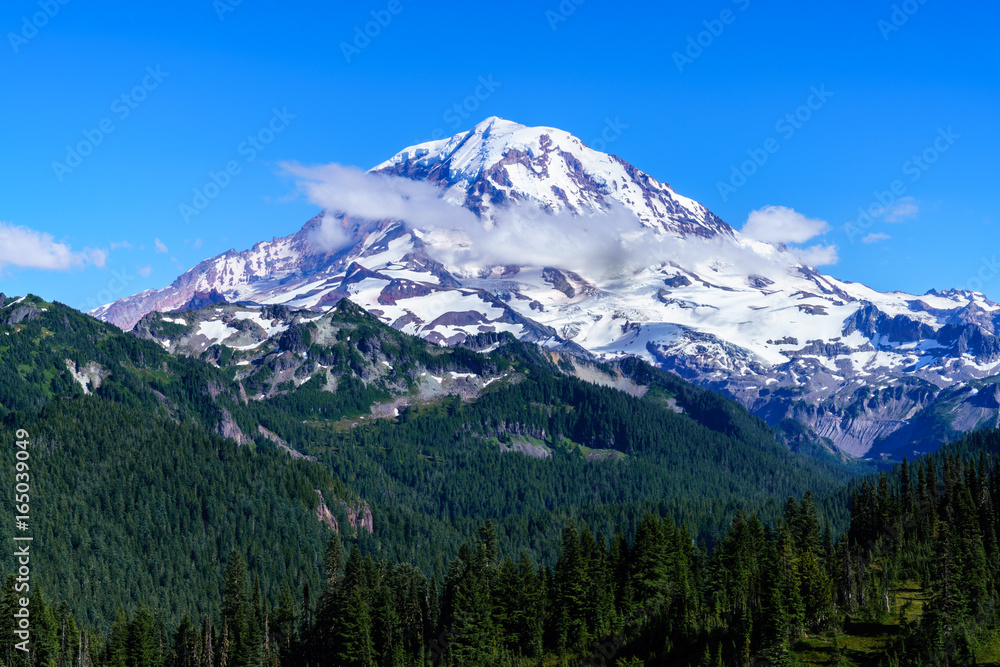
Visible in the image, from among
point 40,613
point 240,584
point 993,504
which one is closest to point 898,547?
point 993,504

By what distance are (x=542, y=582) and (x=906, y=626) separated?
46.1 metres

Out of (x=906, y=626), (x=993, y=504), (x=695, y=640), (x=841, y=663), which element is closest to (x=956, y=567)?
(x=906, y=626)

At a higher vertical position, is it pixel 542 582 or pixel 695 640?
pixel 542 582

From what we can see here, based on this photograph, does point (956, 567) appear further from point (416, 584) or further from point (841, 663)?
point (416, 584)

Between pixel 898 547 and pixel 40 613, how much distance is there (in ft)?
388

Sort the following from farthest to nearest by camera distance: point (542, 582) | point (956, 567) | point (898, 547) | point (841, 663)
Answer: point (898, 547)
point (542, 582)
point (956, 567)
point (841, 663)

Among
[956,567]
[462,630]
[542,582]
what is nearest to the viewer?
[956,567]

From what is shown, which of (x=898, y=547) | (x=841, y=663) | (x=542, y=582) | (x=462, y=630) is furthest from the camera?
(x=898, y=547)

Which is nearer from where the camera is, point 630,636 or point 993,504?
point 630,636

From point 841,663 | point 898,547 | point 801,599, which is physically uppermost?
point 898,547

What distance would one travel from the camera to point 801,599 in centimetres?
11931

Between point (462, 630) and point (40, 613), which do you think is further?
point (40, 613)

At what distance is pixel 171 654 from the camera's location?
15388 centimetres

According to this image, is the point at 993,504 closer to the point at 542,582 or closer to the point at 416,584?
the point at 542,582
